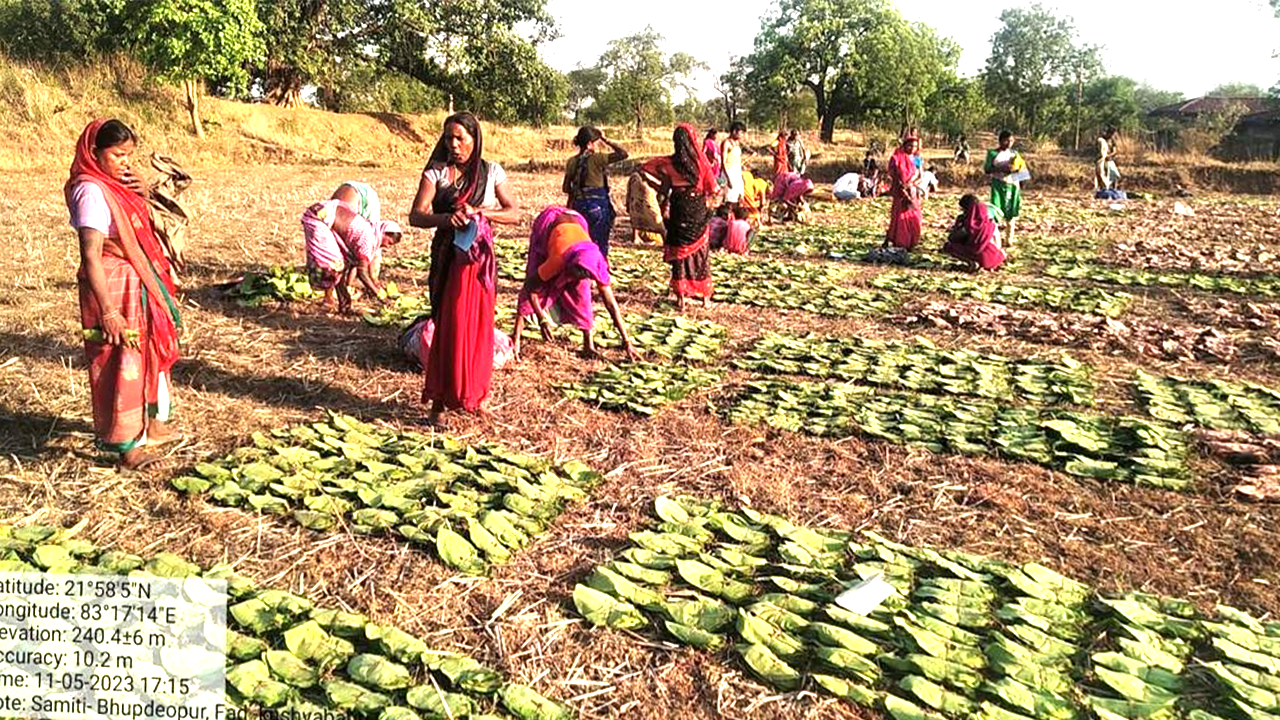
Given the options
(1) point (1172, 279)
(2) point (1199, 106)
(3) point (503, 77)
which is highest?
(2) point (1199, 106)

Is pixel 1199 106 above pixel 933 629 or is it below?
above

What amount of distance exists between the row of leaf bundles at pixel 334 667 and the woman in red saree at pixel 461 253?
5.90ft

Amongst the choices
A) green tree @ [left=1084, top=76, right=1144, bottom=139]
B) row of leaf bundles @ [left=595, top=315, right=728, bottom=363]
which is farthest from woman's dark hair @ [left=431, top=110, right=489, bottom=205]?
green tree @ [left=1084, top=76, right=1144, bottom=139]

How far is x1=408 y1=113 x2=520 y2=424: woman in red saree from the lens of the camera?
446cm

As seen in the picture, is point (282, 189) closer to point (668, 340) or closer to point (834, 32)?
point (668, 340)

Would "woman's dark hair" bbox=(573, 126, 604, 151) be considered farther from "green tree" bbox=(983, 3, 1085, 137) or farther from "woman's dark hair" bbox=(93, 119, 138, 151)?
"green tree" bbox=(983, 3, 1085, 137)

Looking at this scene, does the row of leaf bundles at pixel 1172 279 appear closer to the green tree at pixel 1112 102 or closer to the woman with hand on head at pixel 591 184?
the woman with hand on head at pixel 591 184

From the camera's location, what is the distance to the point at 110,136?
377 cm

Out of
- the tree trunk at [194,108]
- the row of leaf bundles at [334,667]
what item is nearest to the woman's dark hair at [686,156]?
the row of leaf bundles at [334,667]

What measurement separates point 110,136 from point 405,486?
2.13 meters

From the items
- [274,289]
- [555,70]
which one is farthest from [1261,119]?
[274,289]

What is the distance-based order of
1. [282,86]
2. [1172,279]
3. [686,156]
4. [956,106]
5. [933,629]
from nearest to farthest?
[933,629] < [686,156] < [1172,279] < [282,86] < [956,106]

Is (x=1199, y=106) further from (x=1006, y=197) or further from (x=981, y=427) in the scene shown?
(x=981, y=427)

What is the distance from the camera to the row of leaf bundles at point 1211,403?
4867 mm
